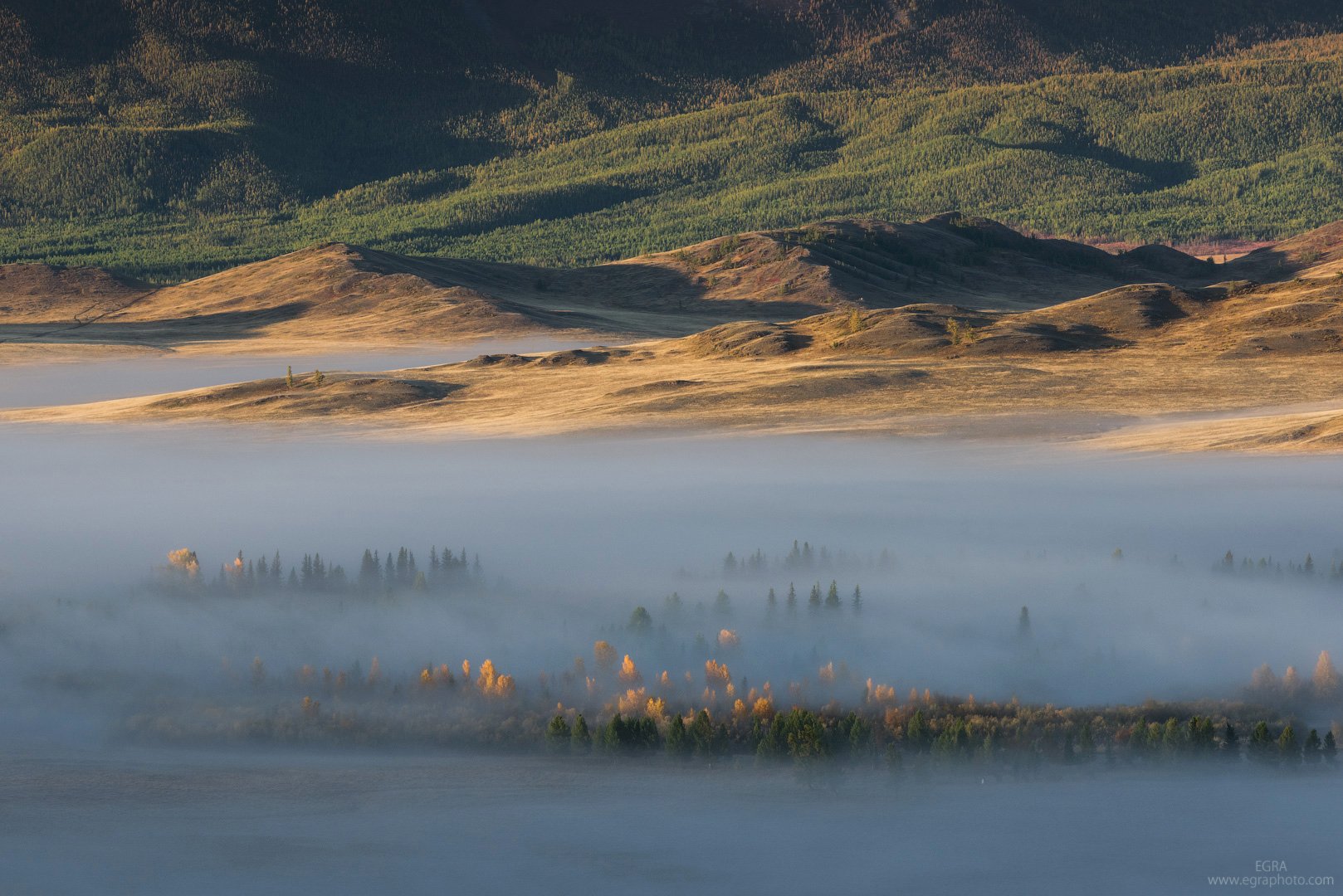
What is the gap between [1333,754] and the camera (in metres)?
61.7

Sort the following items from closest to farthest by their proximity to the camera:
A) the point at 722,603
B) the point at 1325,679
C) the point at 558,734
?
the point at 558,734
the point at 1325,679
the point at 722,603

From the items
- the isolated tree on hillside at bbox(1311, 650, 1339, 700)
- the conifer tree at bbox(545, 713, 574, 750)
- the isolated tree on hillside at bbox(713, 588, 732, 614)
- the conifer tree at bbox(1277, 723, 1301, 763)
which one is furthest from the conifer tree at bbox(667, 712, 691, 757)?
the isolated tree on hillside at bbox(1311, 650, 1339, 700)

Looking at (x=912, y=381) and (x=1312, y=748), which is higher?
(x=912, y=381)

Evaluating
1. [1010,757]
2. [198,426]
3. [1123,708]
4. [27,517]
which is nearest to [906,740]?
[1010,757]

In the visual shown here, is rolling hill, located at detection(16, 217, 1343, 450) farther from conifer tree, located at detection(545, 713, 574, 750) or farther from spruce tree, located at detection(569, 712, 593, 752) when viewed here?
conifer tree, located at detection(545, 713, 574, 750)

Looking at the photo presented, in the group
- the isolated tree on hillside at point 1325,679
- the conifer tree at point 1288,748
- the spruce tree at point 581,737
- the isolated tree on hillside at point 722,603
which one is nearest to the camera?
the conifer tree at point 1288,748

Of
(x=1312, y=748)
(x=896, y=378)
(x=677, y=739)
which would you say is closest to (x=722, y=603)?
(x=677, y=739)

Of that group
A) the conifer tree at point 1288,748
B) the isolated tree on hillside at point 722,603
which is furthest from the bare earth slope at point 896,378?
the conifer tree at point 1288,748

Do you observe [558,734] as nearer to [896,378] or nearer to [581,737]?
[581,737]

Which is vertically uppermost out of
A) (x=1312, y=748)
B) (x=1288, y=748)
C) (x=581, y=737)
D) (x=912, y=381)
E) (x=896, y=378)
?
(x=896, y=378)

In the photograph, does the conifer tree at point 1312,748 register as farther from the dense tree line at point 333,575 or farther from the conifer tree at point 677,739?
the dense tree line at point 333,575

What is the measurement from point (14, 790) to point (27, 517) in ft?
155

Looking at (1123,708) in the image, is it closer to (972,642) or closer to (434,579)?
(972,642)

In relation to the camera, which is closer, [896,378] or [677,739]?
[677,739]
